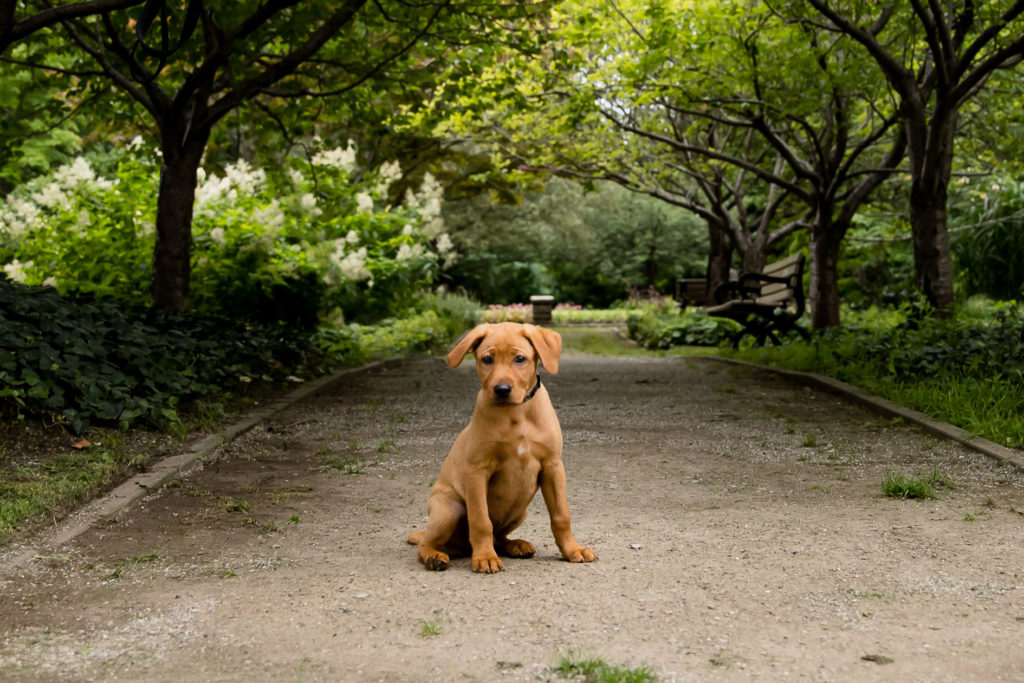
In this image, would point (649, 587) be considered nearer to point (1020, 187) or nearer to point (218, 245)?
point (218, 245)

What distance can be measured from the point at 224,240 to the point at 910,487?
8.49 metres

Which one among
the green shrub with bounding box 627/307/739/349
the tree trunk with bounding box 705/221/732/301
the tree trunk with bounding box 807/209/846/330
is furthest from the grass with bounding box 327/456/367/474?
the tree trunk with bounding box 705/221/732/301

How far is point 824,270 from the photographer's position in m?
14.9

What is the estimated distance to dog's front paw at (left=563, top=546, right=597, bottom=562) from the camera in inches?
169

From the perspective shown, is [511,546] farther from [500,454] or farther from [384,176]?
[384,176]

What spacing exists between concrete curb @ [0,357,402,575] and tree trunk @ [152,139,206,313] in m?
2.31

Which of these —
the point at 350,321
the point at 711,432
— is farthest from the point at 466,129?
the point at 711,432

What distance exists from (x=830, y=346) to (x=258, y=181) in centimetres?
800

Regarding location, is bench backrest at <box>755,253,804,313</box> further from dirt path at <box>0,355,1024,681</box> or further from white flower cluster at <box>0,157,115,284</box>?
white flower cluster at <box>0,157,115,284</box>

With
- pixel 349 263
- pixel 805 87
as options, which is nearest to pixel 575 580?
pixel 349 263

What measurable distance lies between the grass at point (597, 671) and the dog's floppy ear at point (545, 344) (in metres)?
1.13

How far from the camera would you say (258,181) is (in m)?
14.4

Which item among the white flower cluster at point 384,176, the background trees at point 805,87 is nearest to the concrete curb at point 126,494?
the background trees at point 805,87

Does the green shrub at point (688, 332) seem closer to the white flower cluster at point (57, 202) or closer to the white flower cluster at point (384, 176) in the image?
the white flower cluster at point (384, 176)
